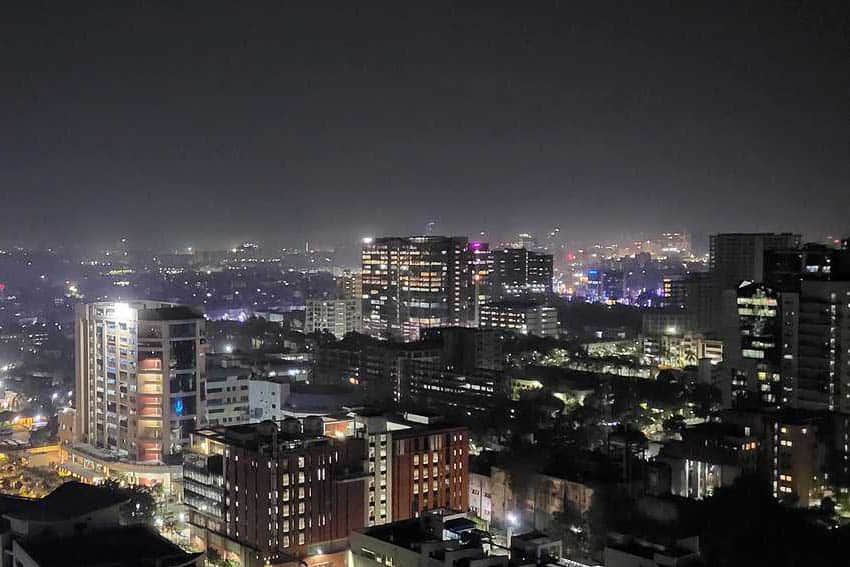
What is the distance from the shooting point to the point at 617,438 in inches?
460

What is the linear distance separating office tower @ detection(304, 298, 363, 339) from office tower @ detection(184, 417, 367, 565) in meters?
16.2

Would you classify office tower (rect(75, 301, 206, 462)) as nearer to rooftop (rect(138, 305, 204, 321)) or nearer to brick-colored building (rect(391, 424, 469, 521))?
rooftop (rect(138, 305, 204, 321))

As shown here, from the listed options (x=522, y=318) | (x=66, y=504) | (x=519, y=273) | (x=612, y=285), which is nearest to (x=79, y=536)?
(x=66, y=504)

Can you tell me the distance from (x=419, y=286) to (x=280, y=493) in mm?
16219

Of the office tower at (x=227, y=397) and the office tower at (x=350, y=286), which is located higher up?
the office tower at (x=350, y=286)

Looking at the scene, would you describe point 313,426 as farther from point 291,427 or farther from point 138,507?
point 138,507

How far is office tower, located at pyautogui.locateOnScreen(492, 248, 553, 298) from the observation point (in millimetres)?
30547

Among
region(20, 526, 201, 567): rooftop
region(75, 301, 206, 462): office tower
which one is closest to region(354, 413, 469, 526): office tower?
region(20, 526, 201, 567): rooftop

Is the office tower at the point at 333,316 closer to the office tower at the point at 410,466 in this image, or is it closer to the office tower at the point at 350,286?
the office tower at the point at 350,286

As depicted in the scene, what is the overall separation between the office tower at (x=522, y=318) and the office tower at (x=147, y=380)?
481 inches

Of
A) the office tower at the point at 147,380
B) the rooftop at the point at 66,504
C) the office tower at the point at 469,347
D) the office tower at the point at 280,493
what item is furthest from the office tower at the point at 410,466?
the office tower at the point at 469,347

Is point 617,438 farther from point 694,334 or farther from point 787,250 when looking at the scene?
point 694,334

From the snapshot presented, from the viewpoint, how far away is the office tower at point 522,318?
79.9ft

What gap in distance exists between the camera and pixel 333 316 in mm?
25938
